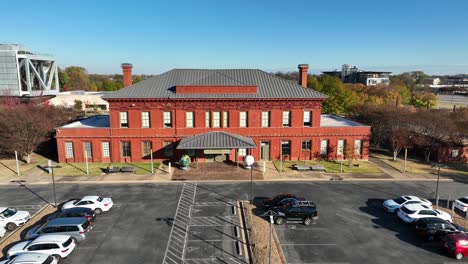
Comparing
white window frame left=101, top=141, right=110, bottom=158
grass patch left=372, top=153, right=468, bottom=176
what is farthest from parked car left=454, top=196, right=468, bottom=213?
white window frame left=101, top=141, right=110, bottom=158

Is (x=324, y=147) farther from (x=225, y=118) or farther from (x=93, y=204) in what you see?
(x=93, y=204)

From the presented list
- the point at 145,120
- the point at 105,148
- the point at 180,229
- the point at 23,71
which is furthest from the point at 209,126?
the point at 23,71

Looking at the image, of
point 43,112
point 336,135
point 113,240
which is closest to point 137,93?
point 43,112

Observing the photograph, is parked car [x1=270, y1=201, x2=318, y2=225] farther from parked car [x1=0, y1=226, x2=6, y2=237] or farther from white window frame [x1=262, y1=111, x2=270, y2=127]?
parked car [x1=0, y1=226, x2=6, y2=237]

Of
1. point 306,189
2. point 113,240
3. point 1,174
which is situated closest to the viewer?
point 113,240

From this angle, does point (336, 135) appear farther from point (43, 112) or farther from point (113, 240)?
point (43, 112)

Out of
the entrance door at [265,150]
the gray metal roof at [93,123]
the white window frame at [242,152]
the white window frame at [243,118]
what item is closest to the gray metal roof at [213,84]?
the white window frame at [243,118]

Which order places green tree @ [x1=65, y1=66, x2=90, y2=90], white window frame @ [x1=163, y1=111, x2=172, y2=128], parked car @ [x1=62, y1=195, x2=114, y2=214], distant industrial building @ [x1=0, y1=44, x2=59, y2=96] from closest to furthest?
1. parked car @ [x1=62, y1=195, x2=114, y2=214]
2. white window frame @ [x1=163, y1=111, x2=172, y2=128]
3. distant industrial building @ [x1=0, y1=44, x2=59, y2=96]
4. green tree @ [x1=65, y1=66, x2=90, y2=90]
